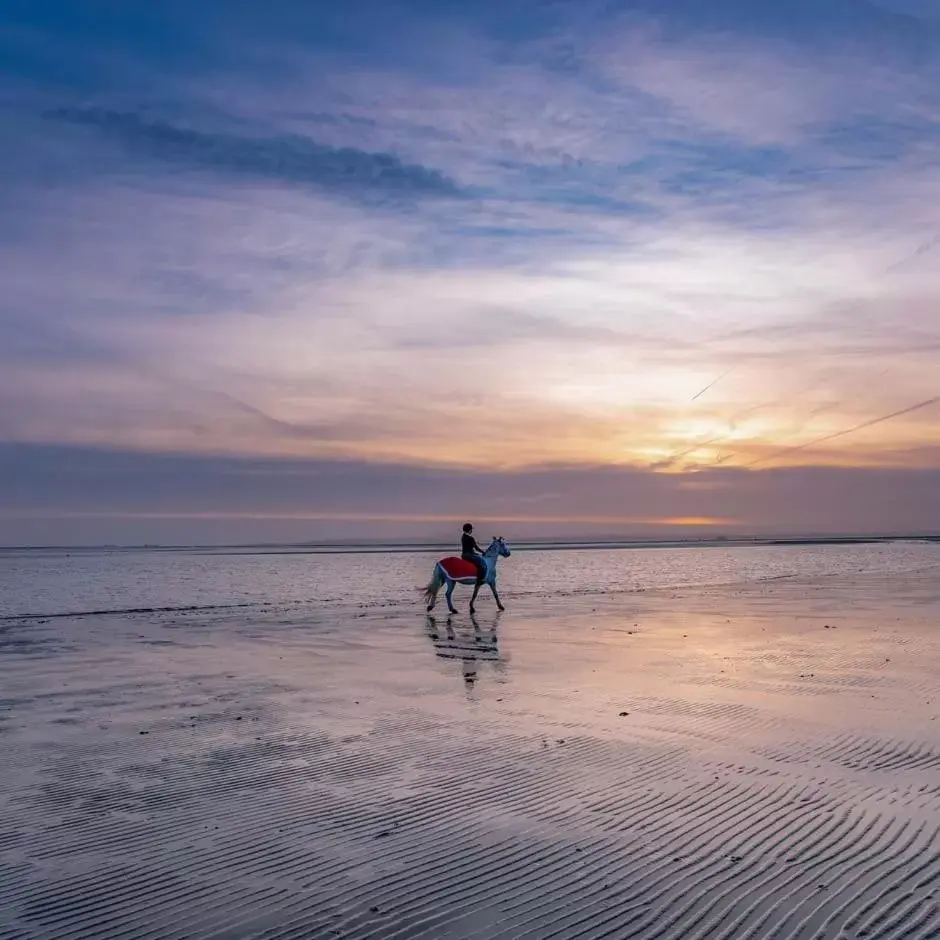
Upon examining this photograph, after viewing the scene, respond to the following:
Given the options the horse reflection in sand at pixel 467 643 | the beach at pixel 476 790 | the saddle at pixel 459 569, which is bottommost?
the horse reflection in sand at pixel 467 643

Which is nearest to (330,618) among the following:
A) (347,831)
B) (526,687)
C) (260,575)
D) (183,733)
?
(526,687)

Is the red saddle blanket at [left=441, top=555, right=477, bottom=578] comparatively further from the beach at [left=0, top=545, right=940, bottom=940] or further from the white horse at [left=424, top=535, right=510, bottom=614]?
the beach at [left=0, top=545, right=940, bottom=940]

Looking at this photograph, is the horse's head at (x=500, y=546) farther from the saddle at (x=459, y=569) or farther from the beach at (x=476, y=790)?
the beach at (x=476, y=790)

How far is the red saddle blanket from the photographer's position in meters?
27.9

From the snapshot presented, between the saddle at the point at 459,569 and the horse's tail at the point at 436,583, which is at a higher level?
the saddle at the point at 459,569

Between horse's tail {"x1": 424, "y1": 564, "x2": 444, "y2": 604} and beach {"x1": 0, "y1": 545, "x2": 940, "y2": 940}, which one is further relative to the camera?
horse's tail {"x1": 424, "y1": 564, "x2": 444, "y2": 604}

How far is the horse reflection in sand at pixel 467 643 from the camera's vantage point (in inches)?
658

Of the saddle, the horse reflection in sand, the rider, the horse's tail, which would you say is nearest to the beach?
the horse reflection in sand

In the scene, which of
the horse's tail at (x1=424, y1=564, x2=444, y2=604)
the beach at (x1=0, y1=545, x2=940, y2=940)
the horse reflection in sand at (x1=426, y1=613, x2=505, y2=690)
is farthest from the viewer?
the horse's tail at (x1=424, y1=564, x2=444, y2=604)

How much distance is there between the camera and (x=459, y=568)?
92.2 feet

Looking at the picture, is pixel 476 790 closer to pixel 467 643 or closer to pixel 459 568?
pixel 467 643

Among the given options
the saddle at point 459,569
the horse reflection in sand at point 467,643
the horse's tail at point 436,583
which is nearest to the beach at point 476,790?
the horse reflection in sand at point 467,643

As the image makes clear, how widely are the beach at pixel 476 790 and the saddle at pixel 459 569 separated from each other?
8217mm

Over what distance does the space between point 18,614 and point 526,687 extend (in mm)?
21440
